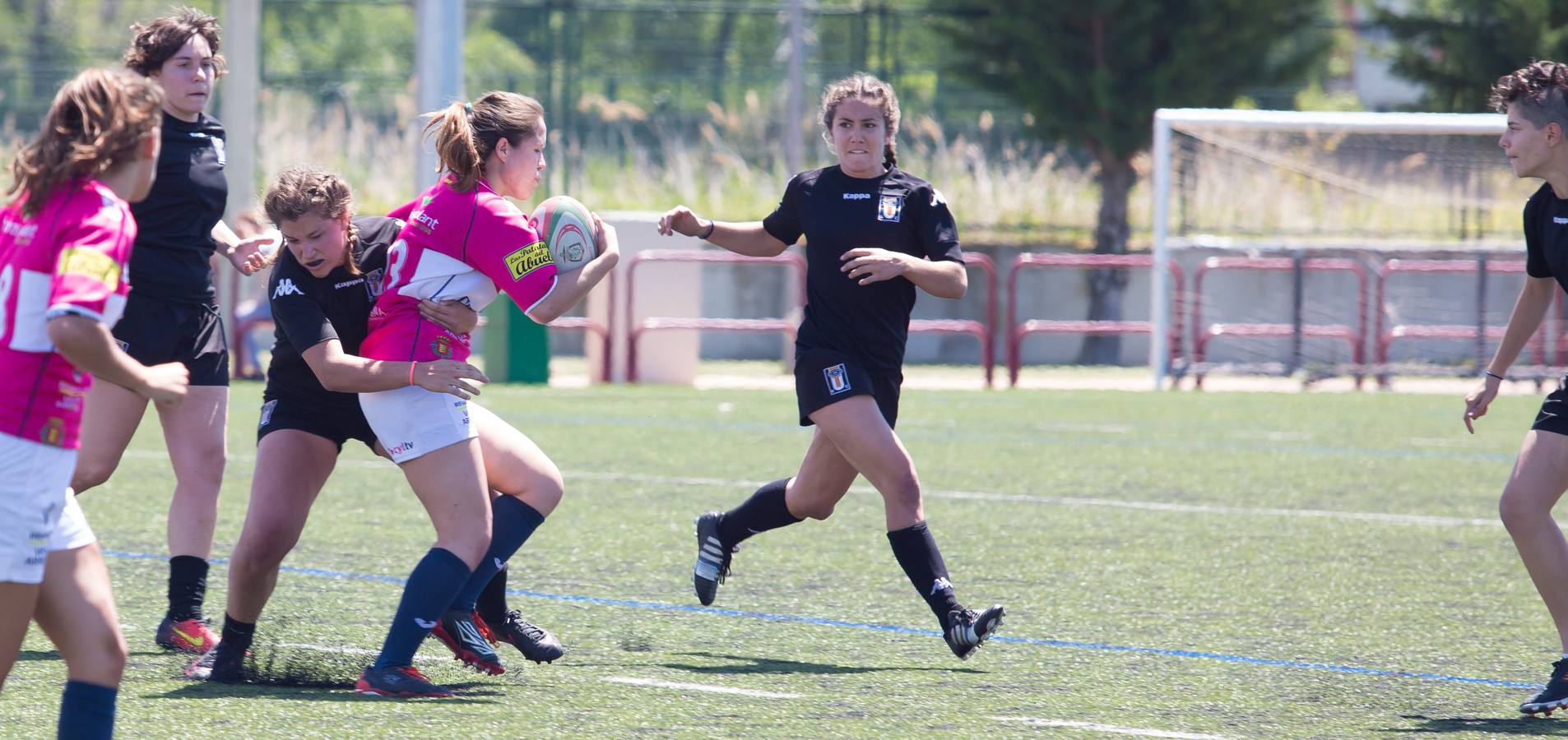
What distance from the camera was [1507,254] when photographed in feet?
65.3

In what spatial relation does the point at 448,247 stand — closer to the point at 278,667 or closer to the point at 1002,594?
the point at 278,667

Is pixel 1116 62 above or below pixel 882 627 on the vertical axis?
above

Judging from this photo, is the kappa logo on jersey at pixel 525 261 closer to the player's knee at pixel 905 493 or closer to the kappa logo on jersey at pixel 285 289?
the kappa logo on jersey at pixel 285 289

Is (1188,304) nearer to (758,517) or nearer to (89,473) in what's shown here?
(758,517)

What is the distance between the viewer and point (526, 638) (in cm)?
544

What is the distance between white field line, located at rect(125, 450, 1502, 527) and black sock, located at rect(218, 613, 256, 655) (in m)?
4.98

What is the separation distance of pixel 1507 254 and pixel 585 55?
10.8 m

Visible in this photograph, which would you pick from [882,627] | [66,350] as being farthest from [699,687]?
A: [66,350]

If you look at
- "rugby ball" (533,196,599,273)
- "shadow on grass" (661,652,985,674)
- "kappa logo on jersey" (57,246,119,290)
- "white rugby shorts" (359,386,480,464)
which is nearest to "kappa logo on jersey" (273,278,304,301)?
"white rugby shorts" (359,386,480,464)

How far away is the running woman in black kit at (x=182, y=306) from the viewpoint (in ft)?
18.3

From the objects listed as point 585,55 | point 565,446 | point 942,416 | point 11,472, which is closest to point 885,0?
point 585,55

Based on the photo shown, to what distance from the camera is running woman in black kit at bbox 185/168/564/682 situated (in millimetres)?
4840

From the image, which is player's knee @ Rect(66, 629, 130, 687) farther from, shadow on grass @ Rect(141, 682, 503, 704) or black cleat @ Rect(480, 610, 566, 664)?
black cleat @ Rect(480, 610, 566, 664)

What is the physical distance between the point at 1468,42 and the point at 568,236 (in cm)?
1904
